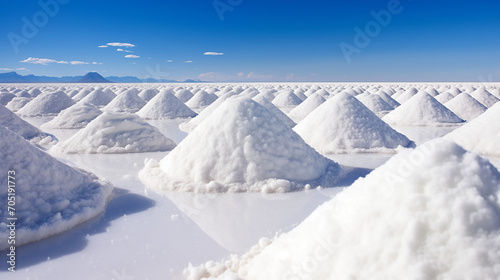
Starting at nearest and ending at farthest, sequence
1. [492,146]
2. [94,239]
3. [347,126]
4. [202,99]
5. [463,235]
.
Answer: [463,235]
[94,239]
[492,146]
[347,126]
[202,99]

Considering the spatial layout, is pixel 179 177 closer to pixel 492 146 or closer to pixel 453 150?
pixel 453 150

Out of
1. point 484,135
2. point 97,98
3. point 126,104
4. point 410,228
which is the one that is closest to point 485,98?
point 484,135

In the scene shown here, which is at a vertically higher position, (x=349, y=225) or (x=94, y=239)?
(x=349, y=225)

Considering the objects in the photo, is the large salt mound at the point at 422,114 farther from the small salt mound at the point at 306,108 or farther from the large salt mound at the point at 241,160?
the large salt mound at the point at 241,160

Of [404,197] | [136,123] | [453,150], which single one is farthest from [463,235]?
[136,123]

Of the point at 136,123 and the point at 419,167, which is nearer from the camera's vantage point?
the point at 419,167

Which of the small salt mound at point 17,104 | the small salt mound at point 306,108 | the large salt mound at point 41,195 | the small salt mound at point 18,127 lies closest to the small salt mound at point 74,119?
the small salt mound at point 18,127
